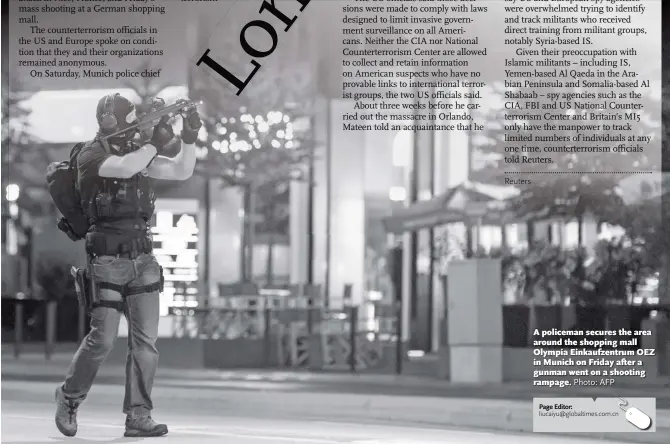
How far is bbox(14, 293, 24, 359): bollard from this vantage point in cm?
1016

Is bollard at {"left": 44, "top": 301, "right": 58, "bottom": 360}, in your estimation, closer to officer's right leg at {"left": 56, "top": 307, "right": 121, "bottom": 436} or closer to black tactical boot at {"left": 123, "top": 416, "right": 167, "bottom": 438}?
officer's right leg at {"left": 56, "top": 307, "right": 121, "bottom": 436}

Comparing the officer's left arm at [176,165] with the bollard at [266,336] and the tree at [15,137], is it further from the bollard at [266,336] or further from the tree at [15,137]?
the bollard at [266,336]

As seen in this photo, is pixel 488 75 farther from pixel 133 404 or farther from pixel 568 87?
pixel 133 404

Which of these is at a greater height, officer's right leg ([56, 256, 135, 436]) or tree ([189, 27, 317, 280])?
tree ([189, 27, 317, 280])

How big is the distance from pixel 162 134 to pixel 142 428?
1469mm

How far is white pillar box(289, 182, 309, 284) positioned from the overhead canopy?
45 cm

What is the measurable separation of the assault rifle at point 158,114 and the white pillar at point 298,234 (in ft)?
3.08

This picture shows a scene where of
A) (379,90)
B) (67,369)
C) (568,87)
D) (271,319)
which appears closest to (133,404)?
(67,369)

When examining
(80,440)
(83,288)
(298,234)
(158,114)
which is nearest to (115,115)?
(158,114)

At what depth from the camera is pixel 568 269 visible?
10.0 meters

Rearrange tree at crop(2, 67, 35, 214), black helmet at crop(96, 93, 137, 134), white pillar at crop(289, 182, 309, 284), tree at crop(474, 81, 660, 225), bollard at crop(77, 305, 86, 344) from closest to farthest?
black helmet at crop(96, 93, 137, 134)
tree at crop(474, 81, 660, 225)
bollard at crop(77, 305, 86, 344)
tree at crop(2, 67, 35, 214)
white pillar at crop(289, 182, 309, 284)

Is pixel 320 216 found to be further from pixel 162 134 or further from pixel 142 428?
pixel 142 428

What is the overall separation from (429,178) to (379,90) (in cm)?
74

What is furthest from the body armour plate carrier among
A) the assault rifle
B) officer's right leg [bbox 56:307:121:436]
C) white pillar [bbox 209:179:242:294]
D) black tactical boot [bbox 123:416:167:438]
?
black tactical boot [bbox 123:416:167:438]
